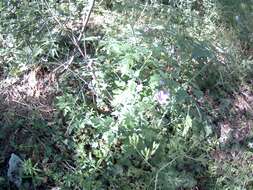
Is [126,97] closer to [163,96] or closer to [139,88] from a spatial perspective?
[139,88]

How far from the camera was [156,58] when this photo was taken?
3.25m

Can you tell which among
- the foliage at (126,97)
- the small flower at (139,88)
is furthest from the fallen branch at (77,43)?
the small flower at (139,88)

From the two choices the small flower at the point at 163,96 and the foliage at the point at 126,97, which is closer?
the foliage at the point at 126,97

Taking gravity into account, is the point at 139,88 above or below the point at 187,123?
above

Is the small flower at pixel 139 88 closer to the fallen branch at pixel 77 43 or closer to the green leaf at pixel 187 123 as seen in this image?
the green leaf at pixel 187 123

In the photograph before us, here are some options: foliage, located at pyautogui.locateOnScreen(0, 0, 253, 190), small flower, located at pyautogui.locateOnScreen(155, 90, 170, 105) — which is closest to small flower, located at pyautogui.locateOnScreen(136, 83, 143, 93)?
foliage, located at pyautogui.locateOnScreen(0, 0, 253, 190)

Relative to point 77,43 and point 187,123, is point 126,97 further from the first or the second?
point 77,43

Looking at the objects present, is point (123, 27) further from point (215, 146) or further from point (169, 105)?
point (215, 146)

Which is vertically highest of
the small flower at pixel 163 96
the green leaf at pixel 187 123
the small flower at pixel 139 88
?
the small flower at pixel 139 88

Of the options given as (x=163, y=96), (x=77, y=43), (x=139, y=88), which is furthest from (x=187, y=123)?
(x=77, y=43)

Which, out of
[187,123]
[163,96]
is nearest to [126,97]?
[163,96]

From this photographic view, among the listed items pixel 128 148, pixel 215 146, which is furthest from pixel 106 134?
pixel 215 146

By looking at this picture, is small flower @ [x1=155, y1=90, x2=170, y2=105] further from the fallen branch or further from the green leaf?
the fallen branch

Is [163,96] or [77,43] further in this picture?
[77,43]
